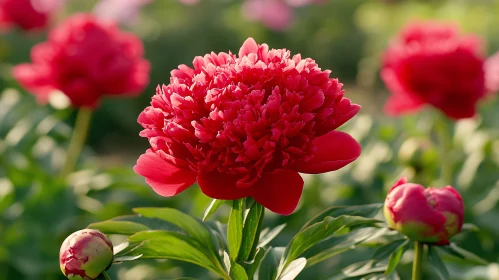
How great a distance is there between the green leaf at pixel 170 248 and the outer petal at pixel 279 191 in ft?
0.48

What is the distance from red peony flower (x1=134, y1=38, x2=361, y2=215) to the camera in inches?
34.5

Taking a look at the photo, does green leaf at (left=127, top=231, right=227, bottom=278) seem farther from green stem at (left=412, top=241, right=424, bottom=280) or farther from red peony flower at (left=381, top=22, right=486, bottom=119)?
red peony flower at (left=381, top=22, right=486, bottom=119)

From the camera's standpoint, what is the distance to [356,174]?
2.23 meters

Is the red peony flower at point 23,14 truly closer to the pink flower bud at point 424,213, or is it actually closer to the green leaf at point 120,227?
the green leaf at point 120,227

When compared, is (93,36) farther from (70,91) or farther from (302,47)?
(302,47)

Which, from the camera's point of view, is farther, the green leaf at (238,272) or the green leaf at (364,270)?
the green leaf at (364,270)

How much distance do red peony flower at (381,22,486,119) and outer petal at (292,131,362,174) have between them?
1213mm

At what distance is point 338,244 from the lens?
3.37 feet

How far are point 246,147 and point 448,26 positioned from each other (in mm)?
1702

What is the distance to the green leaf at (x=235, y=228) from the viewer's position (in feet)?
3.23

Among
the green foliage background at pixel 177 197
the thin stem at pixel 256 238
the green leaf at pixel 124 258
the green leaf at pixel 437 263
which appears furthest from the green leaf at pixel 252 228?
the green foliage background at pixel 177 197

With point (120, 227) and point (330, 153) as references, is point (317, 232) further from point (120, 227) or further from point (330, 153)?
point (120, 227)

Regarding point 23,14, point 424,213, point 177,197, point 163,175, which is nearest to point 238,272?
point 163,175

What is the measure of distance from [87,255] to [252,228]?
0.21 m
